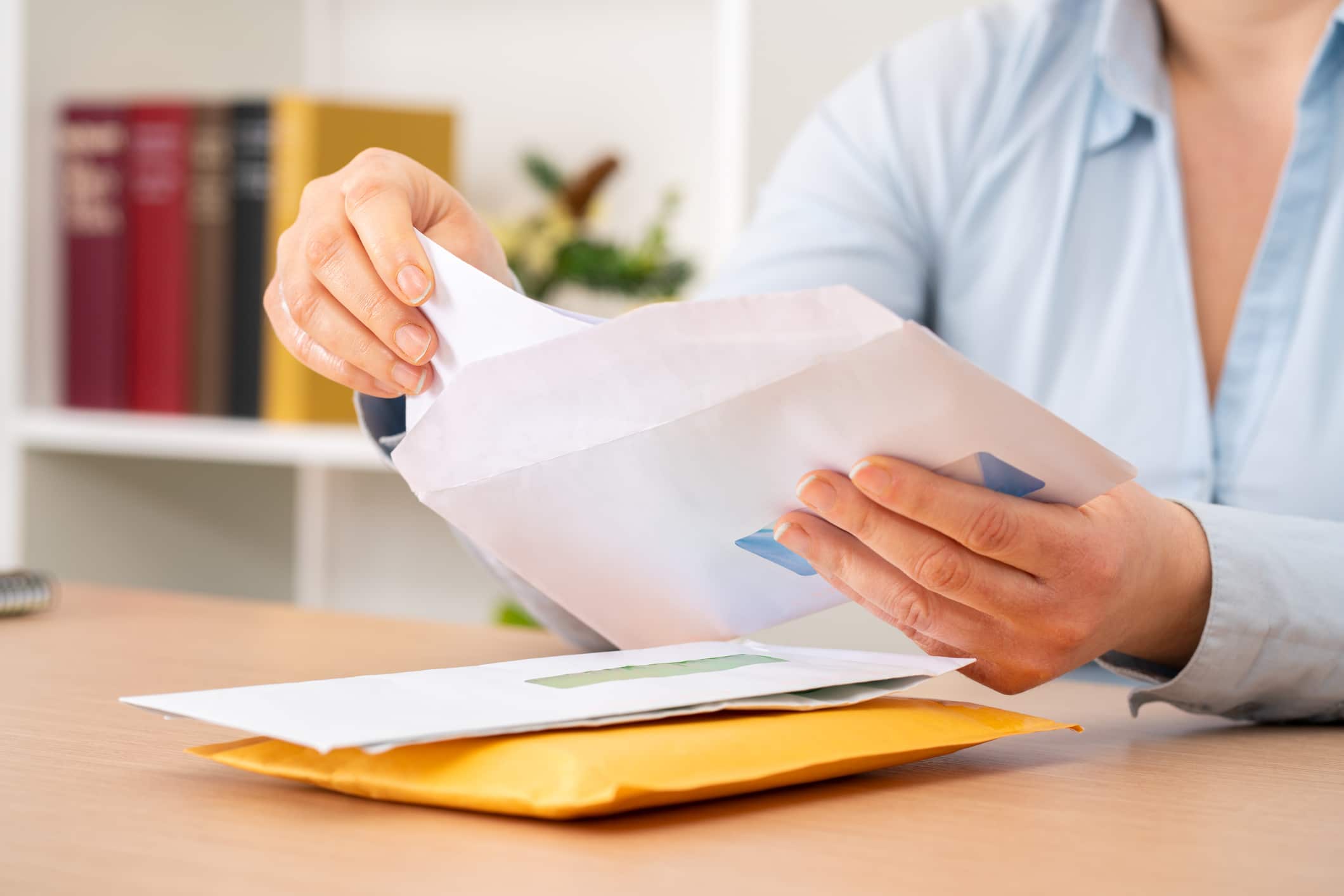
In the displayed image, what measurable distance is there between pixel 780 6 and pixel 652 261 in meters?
0.35

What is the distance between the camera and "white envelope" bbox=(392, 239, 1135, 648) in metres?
0.43

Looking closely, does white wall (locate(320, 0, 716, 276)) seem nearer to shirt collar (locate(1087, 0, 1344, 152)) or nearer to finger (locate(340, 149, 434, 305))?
shirt collar (locate(1087, 0, 1344, 152))

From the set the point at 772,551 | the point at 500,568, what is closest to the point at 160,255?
the point at 500,568

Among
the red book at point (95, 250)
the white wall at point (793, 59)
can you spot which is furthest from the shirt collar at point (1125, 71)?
the red book at point (95, 250)

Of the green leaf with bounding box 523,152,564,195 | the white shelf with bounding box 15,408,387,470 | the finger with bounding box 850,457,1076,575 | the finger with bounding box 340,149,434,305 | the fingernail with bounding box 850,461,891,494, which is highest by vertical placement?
the green leaf with bounding box 523,152,564,195

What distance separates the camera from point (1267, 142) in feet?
3.37

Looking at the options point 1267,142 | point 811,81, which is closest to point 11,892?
point 1267,142

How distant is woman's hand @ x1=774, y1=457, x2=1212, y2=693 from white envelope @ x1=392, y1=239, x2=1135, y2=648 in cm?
1

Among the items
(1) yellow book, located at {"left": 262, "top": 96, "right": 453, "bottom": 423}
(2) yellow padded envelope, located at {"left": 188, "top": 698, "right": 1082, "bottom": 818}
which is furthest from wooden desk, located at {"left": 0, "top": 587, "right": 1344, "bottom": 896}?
(1) yellow book, located at {"left": 262, "top": 96, "right": 453, "bottom": 423}

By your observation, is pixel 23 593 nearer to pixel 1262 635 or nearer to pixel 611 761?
pixel 611 761

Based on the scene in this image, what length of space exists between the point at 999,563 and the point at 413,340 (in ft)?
0.87

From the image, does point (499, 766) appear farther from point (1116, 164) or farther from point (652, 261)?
point (652, 261)

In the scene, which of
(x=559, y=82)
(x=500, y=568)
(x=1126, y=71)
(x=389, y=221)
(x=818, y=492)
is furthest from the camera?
(x=559, y=82)

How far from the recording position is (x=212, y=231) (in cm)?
166
